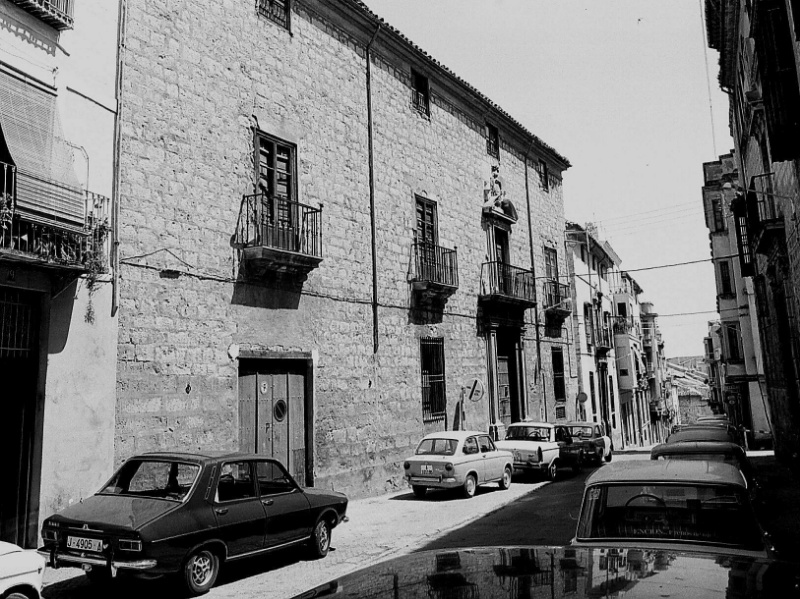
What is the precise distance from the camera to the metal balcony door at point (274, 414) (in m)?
11.5

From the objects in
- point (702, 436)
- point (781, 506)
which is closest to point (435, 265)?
point (702, 436)

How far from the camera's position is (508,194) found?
2248 centimetres

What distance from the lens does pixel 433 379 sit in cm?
1703

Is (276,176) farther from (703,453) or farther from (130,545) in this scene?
(703,453)

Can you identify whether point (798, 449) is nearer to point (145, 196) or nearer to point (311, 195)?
point (311, 195)

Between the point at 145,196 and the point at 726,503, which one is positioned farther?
the point at 145,196

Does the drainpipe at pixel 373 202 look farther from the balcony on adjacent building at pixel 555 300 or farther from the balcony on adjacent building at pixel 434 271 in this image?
the balcony on adjacent building at pixel 555 300

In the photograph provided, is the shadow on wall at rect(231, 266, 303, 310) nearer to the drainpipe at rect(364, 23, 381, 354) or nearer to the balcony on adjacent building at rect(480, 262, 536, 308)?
the drainpipe at rect(364, 23, 381, 354)

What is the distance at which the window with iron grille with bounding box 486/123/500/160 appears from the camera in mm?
21477

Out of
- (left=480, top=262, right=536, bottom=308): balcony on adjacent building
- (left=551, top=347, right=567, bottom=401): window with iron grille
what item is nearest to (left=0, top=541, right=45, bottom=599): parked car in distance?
(left=480, top=262, right=536, bottom=308): balcony on adjacent building

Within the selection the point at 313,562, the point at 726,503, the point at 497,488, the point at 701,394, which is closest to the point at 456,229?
the point at 497,488

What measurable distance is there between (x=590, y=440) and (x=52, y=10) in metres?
16.9

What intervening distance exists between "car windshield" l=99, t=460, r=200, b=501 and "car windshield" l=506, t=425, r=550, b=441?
11.5 metres

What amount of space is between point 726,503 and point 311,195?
1049 cm
